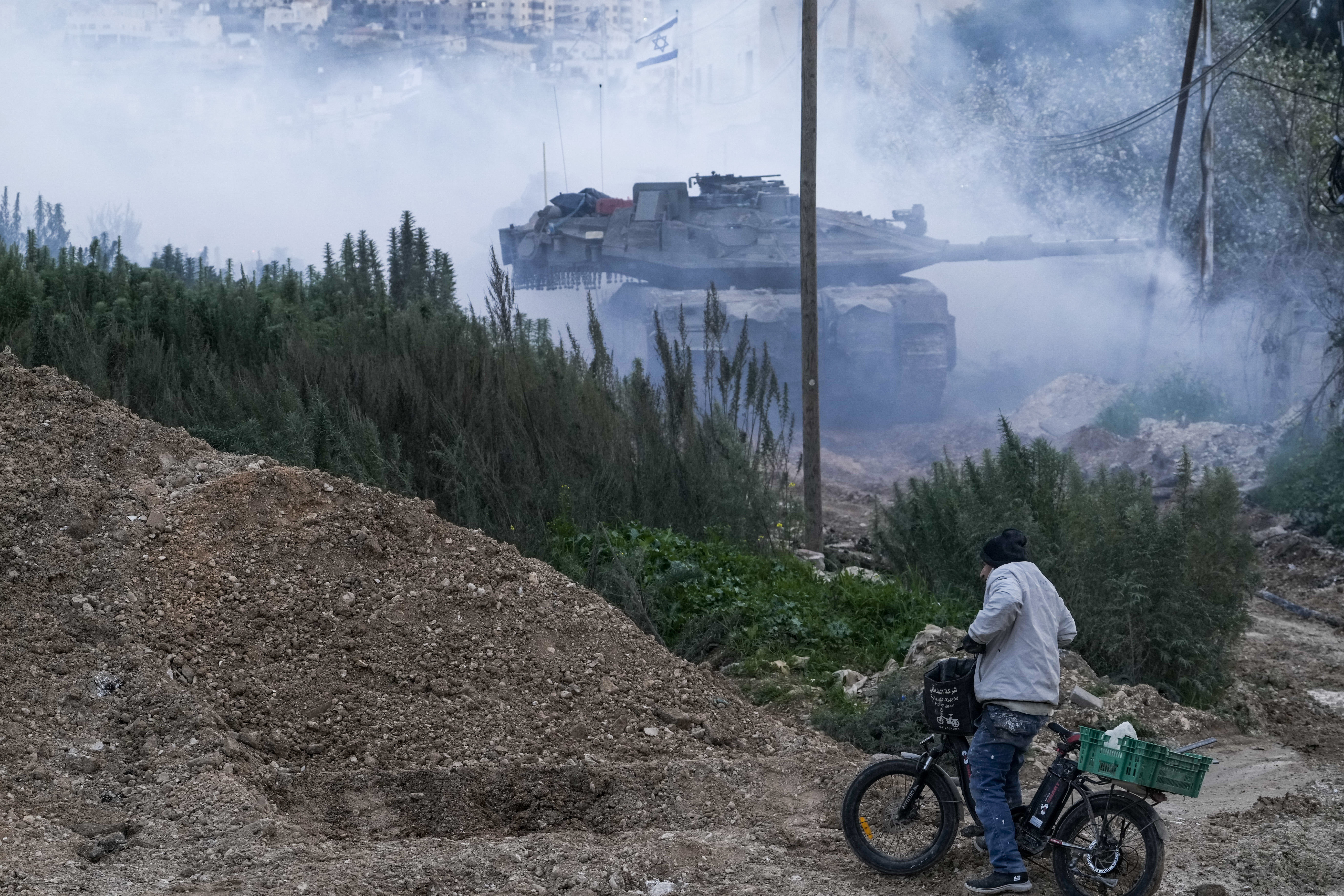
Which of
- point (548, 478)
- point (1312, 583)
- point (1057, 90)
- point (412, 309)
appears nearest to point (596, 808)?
point (548, 478)

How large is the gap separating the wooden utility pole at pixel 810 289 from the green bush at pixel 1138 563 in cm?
263

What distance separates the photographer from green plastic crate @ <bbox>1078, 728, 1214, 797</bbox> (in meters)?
3.70

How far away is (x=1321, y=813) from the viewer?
4984 millimetres

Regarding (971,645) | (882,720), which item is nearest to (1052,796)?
(971,645)

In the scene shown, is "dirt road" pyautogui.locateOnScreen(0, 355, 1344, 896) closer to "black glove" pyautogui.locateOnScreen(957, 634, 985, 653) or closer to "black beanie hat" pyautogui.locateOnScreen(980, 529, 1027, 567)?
"black glove" pyautogui.locateOnScreen(957, 634, 985, 653)

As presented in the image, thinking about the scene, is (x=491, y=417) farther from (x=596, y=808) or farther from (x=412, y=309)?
(x=596, y=808)

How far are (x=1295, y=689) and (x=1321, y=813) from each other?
10.2ft

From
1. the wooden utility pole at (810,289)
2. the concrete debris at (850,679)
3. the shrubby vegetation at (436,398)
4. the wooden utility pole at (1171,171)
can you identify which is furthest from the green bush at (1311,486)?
the concrete debris at (850,679)

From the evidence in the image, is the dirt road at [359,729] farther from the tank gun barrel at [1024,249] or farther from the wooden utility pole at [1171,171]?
the tank gun barrel at [1024,249]

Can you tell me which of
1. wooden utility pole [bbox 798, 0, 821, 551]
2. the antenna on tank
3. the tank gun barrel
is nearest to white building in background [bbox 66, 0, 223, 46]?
the antenna on tank

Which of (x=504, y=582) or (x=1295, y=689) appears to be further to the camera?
(x=1295, y=689)

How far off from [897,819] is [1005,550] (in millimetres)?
980

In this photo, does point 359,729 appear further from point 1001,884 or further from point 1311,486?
point 1311,486

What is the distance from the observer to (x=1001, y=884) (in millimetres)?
4008
